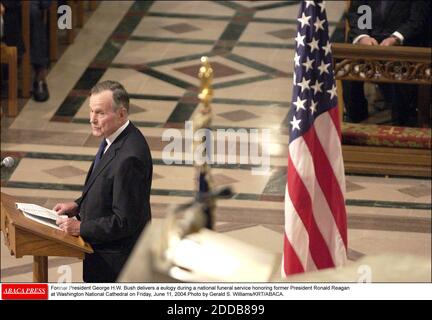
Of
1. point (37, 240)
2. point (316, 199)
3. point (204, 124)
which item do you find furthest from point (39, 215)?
point (204, 124)

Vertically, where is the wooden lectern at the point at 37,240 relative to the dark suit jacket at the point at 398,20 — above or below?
below

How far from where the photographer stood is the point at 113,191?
512cm

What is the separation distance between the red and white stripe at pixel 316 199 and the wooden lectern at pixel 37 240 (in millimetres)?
939

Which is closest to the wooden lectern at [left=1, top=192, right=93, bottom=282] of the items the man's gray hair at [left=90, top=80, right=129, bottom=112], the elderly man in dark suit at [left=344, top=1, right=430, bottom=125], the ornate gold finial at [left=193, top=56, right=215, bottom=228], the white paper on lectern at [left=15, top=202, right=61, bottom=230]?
the white paper on lectern at [left=15, top=202, right=61, bottom=230]

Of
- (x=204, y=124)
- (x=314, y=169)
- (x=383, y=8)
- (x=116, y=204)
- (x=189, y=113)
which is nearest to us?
(x=204, y=124)

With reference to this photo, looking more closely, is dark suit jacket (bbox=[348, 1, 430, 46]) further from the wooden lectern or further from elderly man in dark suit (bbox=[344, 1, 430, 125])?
the wooden lectern

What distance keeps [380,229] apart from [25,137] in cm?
328

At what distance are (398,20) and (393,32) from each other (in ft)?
0.36

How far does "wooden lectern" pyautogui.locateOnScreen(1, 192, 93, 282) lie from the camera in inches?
194

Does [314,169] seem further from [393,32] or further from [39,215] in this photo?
[393,32]

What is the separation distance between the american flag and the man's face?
0.89m

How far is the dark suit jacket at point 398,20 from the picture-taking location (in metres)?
9.58

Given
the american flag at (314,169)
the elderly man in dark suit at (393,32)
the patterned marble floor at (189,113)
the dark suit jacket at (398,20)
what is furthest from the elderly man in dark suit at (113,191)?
the dark suit jacket at (398,20)

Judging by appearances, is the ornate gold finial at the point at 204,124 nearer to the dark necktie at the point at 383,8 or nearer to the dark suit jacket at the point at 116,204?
the dark suit jacket at the point at 116,204
